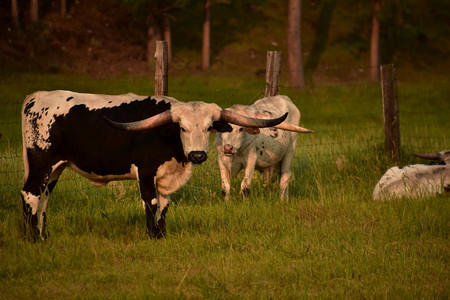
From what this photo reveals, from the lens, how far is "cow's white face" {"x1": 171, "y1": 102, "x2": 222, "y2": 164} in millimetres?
6445

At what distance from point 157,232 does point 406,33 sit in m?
27.4

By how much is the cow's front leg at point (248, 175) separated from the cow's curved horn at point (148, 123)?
8.37 feet

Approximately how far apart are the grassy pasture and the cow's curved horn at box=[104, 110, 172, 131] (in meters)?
1.17

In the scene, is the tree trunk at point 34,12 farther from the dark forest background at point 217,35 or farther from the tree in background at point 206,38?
the tree in background at point 206,38

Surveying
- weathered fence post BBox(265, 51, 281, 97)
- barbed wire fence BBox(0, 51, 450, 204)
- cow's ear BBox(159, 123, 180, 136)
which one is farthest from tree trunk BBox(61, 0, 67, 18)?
cow's ear BBox(159, 123, 180, 136)

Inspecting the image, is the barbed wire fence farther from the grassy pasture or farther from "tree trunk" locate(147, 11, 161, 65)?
"tree trunk" locate(147, 11, 161, 65)

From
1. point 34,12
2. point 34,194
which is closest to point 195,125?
point 34,194

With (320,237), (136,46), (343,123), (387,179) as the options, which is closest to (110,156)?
(320,237)

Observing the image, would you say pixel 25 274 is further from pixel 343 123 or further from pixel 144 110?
pixel 343 123

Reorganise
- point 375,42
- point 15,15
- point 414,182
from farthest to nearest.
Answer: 1. point 15,15
2. point 375,42
3. point 414,182

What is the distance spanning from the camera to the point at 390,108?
11.5m

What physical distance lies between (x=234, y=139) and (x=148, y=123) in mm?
2272

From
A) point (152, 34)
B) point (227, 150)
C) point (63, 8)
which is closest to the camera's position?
point (227, 150)

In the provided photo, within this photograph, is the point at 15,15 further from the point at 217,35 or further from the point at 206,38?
the point at 217,35
